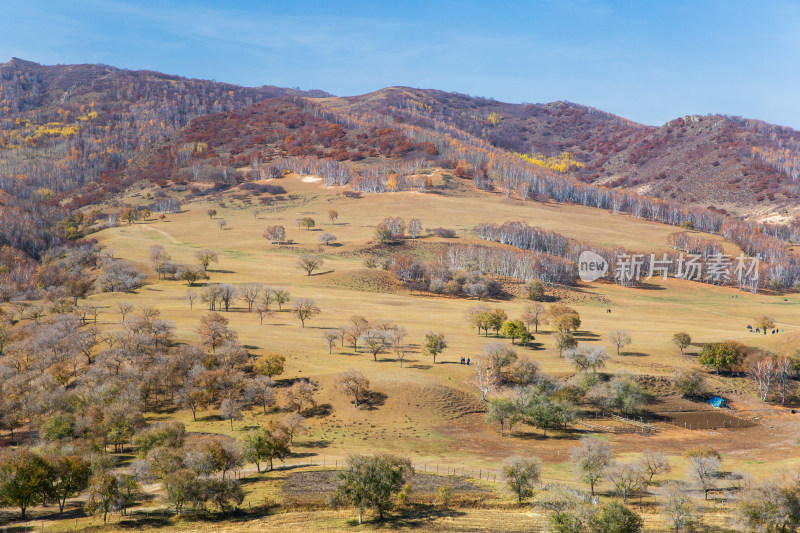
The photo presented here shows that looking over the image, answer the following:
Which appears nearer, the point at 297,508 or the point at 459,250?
the point at 297,508

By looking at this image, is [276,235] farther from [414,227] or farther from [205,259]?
[414,227]

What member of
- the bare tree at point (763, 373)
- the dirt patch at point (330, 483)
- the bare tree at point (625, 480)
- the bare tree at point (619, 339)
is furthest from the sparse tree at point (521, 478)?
the bare tree at point (763, 373)

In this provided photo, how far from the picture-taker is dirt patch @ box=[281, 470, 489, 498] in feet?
169

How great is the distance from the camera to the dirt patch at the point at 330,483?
169 ft

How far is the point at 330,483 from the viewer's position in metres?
53.1

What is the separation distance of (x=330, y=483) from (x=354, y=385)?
21755 millimetres

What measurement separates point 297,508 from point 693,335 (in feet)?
296

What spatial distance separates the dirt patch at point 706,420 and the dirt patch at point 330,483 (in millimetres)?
40804

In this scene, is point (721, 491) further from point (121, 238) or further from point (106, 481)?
point (121, 238)

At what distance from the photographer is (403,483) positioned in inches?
2025

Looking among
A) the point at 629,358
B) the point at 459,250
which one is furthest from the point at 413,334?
the point at 459,250

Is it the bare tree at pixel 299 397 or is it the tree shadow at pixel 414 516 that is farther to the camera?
the bare tree at pixel 299 397

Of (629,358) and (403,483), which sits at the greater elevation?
(629,358)

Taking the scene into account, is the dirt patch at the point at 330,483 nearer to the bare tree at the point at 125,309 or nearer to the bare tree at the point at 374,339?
the bare tree at the point at 374,339
